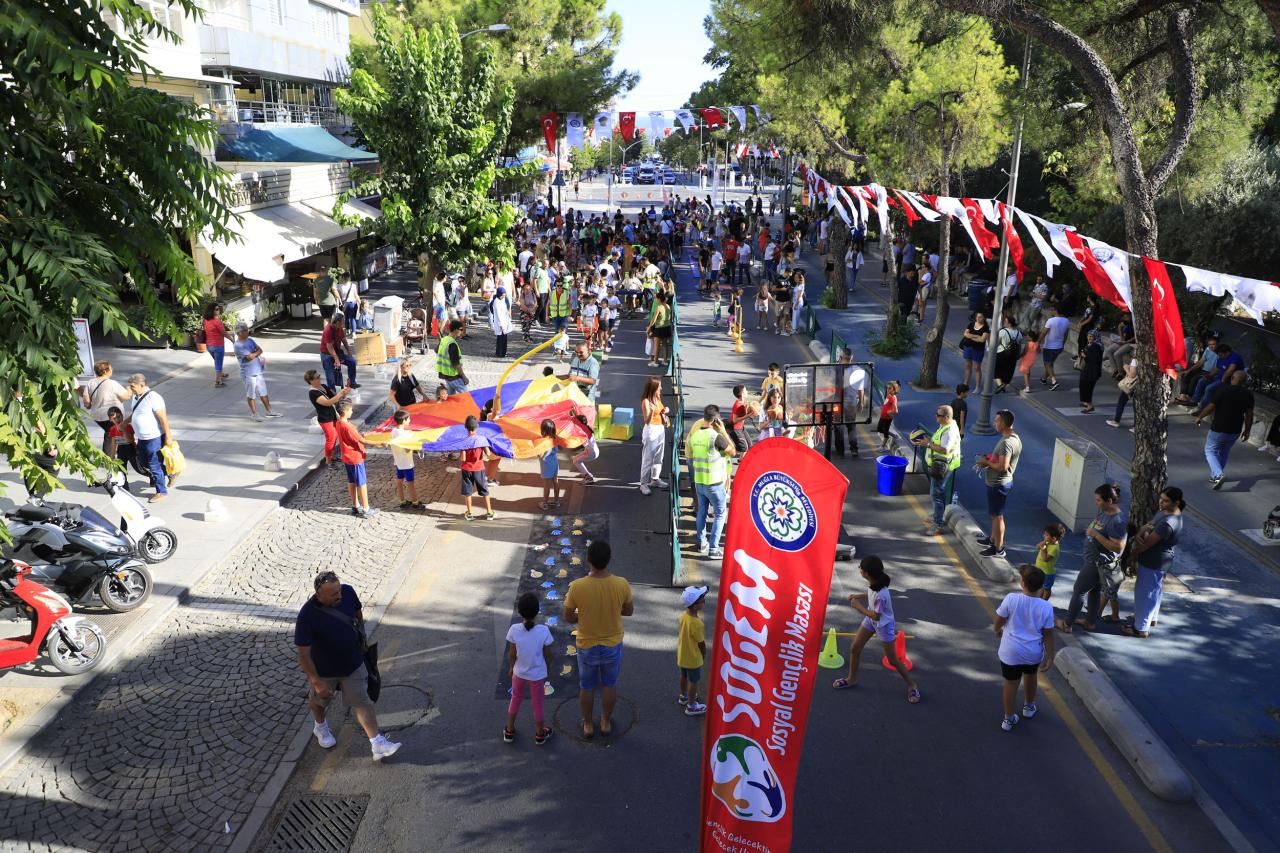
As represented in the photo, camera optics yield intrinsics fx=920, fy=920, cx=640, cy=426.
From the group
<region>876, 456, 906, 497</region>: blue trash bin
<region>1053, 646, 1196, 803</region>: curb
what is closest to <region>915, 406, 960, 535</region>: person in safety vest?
<region>876, 456, 906, 497</region>: blue trash bin

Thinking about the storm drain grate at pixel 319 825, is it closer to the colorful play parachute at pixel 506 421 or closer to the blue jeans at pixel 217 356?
the colorful play parachute at pixel 506 421

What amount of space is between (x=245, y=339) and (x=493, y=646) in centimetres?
931

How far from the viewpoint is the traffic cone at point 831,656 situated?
29.2 feet

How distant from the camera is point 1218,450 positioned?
12945 mm

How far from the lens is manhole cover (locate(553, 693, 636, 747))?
780 centimetres

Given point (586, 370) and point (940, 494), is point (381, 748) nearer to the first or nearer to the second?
point (940, 494)

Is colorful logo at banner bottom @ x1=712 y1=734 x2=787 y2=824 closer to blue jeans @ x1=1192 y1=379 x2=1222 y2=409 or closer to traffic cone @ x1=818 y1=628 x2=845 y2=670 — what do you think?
traffic cone @ x1=818 y1=628 x2=845 y2=670

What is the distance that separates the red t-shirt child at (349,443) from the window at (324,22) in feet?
114

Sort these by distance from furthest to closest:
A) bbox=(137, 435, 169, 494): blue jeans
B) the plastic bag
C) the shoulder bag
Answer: the plastic bag
bbox=(137, 435, 169, 494): blue jeans
the shoulder bag

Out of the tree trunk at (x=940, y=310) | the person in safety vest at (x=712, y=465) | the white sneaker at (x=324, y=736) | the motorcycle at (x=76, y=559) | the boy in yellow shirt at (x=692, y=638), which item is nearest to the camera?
the white sneaker at (x=324, y=736)

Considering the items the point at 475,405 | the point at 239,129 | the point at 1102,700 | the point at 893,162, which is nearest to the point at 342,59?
the point at 239,129

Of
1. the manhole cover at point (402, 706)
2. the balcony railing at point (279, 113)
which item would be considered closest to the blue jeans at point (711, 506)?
the manhole cover at point (402, 706)

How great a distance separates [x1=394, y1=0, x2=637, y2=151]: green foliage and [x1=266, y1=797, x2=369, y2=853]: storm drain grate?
110ft

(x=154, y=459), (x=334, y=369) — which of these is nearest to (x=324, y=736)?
(x=154, y=459)
